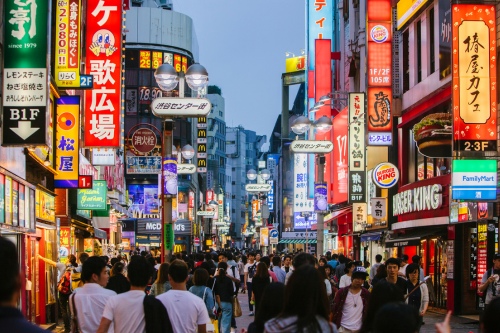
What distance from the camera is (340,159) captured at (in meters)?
45.8

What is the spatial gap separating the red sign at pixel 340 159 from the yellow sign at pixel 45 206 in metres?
18.6

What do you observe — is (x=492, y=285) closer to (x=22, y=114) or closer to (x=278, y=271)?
(x=278, y=271)

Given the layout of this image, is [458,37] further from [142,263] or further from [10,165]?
[142,263]

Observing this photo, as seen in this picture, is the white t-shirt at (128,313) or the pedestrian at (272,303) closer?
the pedestrian at (272,303)

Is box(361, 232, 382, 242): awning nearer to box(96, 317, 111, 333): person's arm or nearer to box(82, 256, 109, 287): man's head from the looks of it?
box(82, 256, 109, 287): man's head

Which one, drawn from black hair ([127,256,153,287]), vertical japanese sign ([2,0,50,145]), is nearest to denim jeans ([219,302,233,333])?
vertical japanese sign ([2,0,50,145])

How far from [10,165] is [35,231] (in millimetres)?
3693

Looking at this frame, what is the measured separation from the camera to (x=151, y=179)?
86000 mm

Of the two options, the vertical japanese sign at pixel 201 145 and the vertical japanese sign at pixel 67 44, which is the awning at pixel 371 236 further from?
the vertical japanese sign at pixel 201 145

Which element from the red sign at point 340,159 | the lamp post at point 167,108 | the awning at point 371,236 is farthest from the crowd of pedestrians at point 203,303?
the red sign at point 340,159

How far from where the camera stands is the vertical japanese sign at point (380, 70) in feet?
111

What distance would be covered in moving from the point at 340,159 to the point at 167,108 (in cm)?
2744

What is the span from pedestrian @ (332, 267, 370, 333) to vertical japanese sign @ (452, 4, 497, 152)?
1105 cm

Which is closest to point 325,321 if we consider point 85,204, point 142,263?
point 142,263
